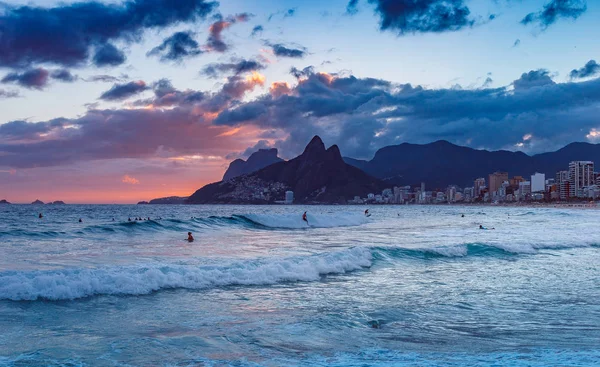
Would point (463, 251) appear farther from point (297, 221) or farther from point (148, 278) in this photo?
point (297, 221)

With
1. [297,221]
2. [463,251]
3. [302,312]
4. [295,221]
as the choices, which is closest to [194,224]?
[295,221]

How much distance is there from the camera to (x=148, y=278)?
44.7 feet

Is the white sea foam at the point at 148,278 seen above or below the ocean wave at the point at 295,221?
above

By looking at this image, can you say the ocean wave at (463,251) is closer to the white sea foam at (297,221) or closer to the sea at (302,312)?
the sea at (302,312)

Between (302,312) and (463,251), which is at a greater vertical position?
(302,312)

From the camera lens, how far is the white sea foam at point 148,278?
12.1m

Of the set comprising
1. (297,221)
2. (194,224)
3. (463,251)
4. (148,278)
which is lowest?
(297,221)

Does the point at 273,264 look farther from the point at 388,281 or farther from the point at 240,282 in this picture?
the point at 388,281

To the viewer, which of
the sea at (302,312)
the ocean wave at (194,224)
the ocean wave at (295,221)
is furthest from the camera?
the ocean wave at (295,221)

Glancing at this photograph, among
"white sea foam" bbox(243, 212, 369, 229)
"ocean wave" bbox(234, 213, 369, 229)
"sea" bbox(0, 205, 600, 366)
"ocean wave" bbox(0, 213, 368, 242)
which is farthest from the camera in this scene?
"white sea foam" bbox(243, 212, 369, 229)

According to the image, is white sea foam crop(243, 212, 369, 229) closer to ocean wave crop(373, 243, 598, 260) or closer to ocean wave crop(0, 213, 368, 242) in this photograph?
ocean wave crop(0, 213, 368, 242)

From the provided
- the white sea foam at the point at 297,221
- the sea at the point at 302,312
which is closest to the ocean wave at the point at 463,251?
the sea at the point at 302,312

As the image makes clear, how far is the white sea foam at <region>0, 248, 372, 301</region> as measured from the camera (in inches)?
475

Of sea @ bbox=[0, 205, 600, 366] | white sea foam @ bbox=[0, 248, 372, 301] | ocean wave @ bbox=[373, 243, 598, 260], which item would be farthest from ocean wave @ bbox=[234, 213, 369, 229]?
white sea foam @ bbox=[0, 248, 372, 301]
